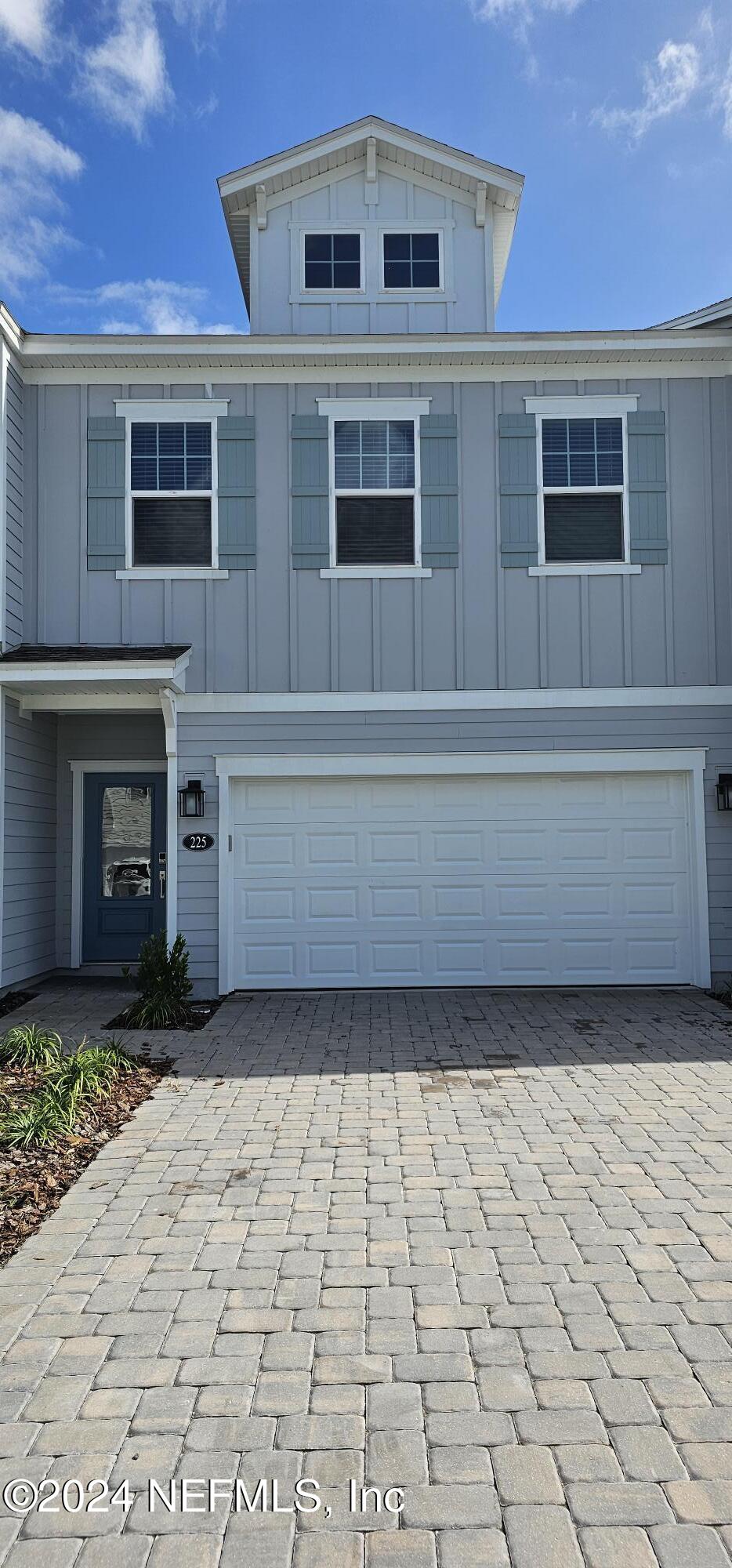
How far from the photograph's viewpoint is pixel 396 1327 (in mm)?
3117

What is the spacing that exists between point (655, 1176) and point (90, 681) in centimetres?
594

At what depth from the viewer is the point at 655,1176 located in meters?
4.36

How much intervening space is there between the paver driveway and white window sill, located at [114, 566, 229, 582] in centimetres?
498

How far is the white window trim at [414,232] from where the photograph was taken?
9742 mm

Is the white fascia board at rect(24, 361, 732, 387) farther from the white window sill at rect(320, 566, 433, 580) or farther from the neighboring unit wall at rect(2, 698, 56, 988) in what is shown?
the neighboring unit wall at rect(2, 698, 56, 988)

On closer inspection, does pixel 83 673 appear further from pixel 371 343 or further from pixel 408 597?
pixel 371 343

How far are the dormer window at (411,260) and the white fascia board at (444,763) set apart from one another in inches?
197

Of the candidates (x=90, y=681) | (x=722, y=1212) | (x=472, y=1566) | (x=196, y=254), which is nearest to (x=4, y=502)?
(x=90, y=681)

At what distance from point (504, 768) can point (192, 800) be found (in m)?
2.94

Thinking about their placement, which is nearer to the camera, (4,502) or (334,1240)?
(334,1240)

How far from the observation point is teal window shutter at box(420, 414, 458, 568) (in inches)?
351

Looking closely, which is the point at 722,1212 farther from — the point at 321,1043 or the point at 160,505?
the point at 160,505

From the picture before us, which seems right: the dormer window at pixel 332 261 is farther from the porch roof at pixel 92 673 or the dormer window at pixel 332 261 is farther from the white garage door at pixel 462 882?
the white garage door at pixel 462 882

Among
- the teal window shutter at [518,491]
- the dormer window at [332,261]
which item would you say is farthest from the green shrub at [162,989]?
the dormer window at [332,261]
